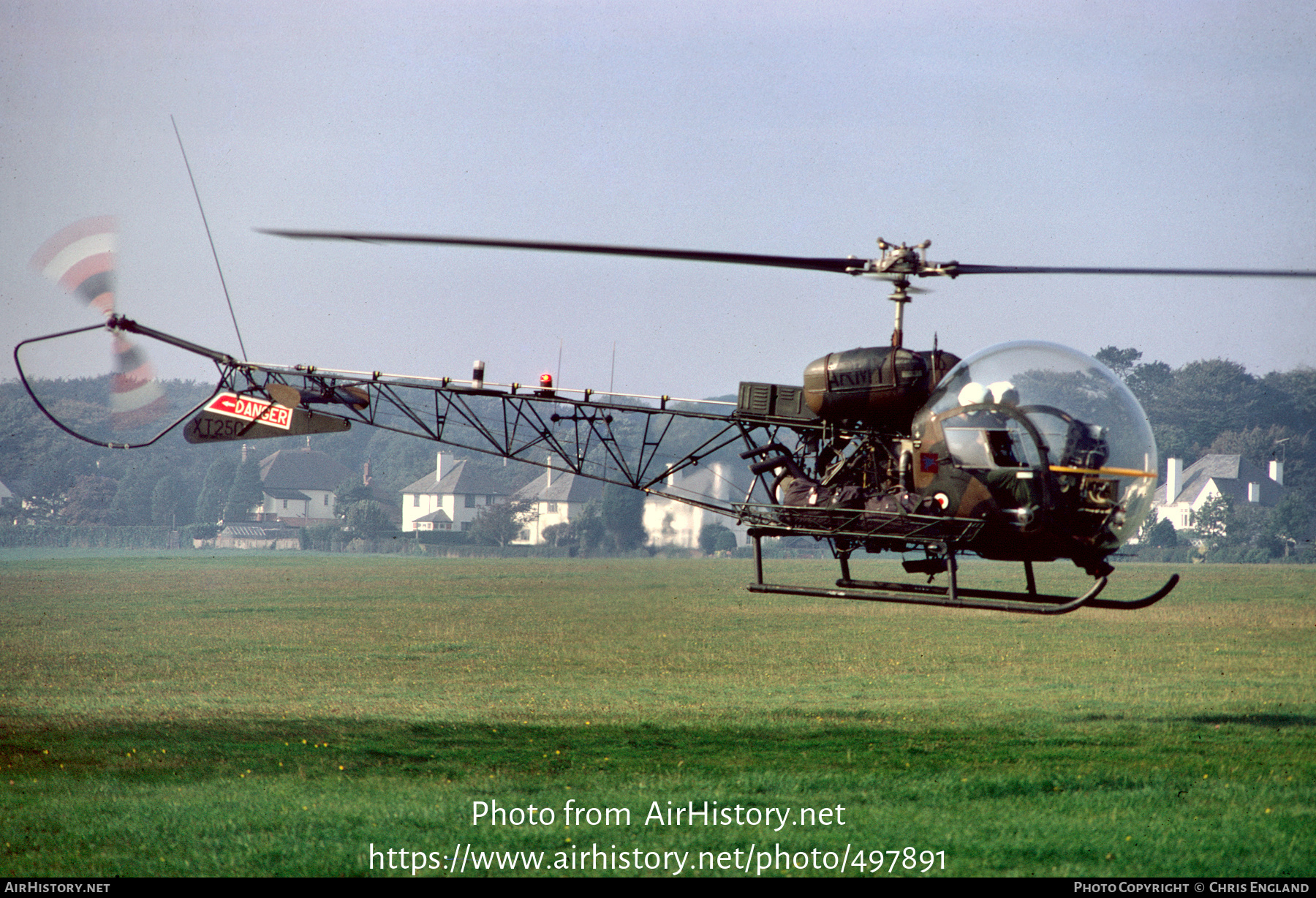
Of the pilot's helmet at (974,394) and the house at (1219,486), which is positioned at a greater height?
the house at (1219,486)

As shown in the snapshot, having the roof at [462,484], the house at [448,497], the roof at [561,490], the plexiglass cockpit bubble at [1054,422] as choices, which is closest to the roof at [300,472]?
the house at [448,497]

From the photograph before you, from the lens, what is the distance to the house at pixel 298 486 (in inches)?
4870

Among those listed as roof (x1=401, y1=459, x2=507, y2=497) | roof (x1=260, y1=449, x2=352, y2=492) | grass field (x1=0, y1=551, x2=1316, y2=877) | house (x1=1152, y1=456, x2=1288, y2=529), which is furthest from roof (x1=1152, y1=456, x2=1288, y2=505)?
roof (x1=260, y1=449, x2=352, y2=492)

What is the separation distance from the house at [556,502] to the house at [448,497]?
1659cm

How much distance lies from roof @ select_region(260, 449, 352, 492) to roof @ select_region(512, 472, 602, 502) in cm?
3431

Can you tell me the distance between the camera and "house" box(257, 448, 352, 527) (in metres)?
124

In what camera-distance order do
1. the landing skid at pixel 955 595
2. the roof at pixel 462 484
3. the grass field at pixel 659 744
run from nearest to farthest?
1. the grass field at pixel 659 744
2. the landing skid at pixel 955 595
3. the roof at pixel 462 484

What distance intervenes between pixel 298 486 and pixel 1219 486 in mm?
85976

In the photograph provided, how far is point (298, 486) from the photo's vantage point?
415 feet

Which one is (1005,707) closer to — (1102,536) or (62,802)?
(1102,536)

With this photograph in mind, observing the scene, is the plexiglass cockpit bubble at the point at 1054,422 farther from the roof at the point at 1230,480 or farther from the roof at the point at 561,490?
the roof at the point at 1230,480

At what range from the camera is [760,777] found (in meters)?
12.8

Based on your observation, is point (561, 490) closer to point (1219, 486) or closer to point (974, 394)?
point (1219, 486)

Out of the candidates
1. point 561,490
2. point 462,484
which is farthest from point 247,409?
point 462,484
